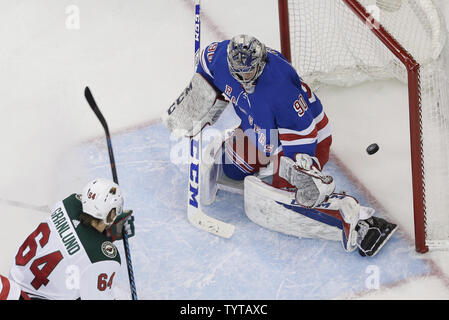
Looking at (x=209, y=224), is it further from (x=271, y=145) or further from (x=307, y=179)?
(x=307, y=179)

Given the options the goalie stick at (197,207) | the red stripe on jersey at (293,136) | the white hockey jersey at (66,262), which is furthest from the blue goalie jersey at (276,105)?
the white hockey jersey at (66,262)

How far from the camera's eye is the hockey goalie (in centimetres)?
323

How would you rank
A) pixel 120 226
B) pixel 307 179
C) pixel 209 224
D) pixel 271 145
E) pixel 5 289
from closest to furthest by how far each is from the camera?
pixel 5 289 → pixel 120 226 → pixel 307 179 → pixel 271 145 → pixel 209 224

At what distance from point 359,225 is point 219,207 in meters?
0.67

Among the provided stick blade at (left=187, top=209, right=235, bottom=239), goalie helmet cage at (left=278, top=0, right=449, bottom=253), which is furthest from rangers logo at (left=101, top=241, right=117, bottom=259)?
goalie helmet cage at (left=278, top=0, right=449, bottom=253)

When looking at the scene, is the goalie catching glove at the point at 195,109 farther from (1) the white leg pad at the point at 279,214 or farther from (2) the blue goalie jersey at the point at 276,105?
(1) the white leg pad at the point at 279,214

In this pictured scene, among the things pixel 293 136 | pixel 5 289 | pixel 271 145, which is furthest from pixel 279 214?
pixel 5 289

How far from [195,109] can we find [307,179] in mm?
714

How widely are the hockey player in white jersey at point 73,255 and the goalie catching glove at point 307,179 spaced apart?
719mm

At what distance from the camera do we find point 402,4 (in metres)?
3.73

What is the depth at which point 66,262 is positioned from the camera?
9.30 ft

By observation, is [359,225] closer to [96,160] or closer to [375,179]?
[375,179]

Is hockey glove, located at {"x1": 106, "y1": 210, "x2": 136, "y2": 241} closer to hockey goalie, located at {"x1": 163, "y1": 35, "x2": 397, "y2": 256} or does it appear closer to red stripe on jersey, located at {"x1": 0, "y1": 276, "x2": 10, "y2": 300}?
red stripe on jersey, located at {"x1": 0, "y1": 276, "x2": 10, "y2": 300}
